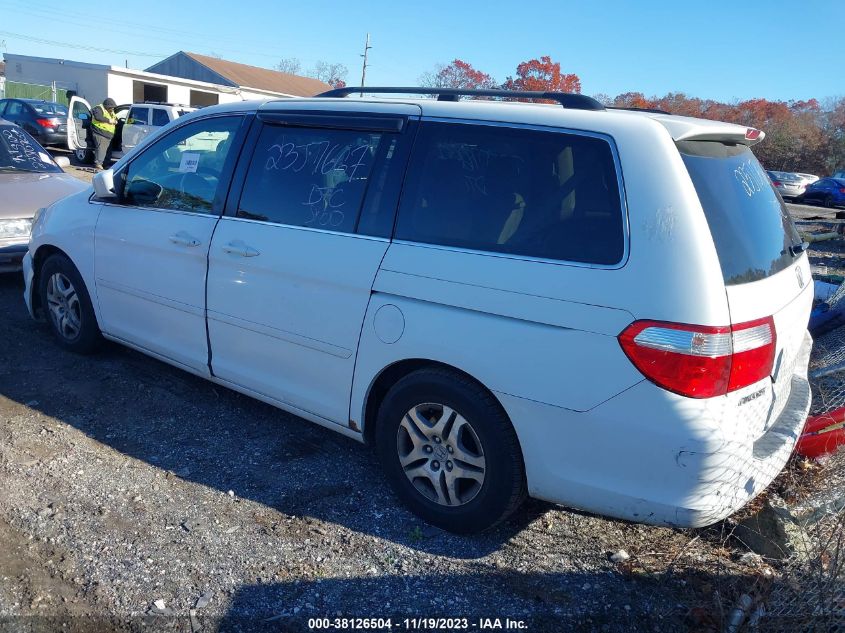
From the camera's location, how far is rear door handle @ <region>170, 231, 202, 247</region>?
4.06 meters

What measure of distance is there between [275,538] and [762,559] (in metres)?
2.27

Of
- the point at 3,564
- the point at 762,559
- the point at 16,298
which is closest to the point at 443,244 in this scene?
the point at 762,559

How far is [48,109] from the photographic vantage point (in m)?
21.2

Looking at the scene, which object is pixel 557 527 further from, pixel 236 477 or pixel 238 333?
pixel 238 333

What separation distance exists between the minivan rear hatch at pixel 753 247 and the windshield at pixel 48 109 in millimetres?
22443

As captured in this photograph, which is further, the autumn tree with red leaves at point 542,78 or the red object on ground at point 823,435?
the autumn tree with red leaves at point 542,78

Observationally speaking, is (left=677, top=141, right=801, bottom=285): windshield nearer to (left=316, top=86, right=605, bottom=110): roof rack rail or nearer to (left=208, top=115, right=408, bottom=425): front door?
(left=316, top=86, right=605, bottom=110): roof rack rail

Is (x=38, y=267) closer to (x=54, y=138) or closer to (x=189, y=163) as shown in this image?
(x=189, y=163)

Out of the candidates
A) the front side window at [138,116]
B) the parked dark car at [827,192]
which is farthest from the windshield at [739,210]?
the parked dark car at [827,192]

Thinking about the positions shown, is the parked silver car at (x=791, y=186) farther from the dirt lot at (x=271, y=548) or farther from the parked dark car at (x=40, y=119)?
the dirt lot at (x=271, y=548)

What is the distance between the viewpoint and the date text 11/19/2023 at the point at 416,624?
8.91ft

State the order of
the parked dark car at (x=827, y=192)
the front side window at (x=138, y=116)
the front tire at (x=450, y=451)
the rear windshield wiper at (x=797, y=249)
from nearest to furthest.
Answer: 1. the front tire at (x=450, y=451)
2. the rear windshield wiper at (x=797, y=249)
3. the front side window at (x=138, y=116)
4. the parked dark car at (x=827, y=192)

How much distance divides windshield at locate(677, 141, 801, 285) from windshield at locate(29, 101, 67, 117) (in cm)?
2244

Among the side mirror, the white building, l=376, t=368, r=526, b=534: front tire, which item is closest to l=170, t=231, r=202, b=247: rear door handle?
the side mirror
